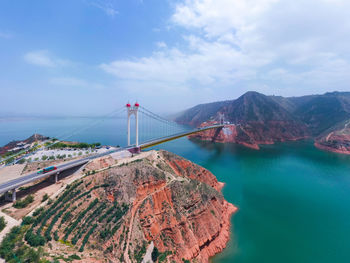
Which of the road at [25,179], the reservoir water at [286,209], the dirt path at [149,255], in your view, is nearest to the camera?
the dirt path at [149,255]

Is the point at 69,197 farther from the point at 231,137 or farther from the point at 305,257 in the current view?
the point at 231,137

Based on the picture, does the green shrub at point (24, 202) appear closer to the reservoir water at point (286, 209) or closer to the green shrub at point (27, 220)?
the green shrub at point (27, 220)

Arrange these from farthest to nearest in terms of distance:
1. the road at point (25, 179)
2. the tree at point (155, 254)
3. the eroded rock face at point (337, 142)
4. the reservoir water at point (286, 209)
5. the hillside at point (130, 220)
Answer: the eroded rock face at point (337, 142) < the reservoir water at point (286, 209) < the road at point (25, 179) < the tree at point (155, 254) < the hillside at point (130, 220)

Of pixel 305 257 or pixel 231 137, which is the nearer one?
pixel 305 257

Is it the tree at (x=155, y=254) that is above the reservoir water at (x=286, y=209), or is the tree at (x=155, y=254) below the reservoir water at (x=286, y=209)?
above

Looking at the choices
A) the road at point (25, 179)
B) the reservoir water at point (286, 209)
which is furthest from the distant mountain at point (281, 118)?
the road at point (25, 179)

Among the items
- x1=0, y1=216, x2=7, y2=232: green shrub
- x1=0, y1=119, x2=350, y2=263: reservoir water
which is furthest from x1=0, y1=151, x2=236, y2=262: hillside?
x1=0, y1=119, x2=350, y2=263: reservoir water

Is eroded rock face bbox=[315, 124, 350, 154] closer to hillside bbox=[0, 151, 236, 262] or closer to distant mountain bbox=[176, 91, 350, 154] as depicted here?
distant mountain bbox=[176, 91, 350, 154]

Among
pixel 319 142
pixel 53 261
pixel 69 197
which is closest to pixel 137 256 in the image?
pixel 53 261
